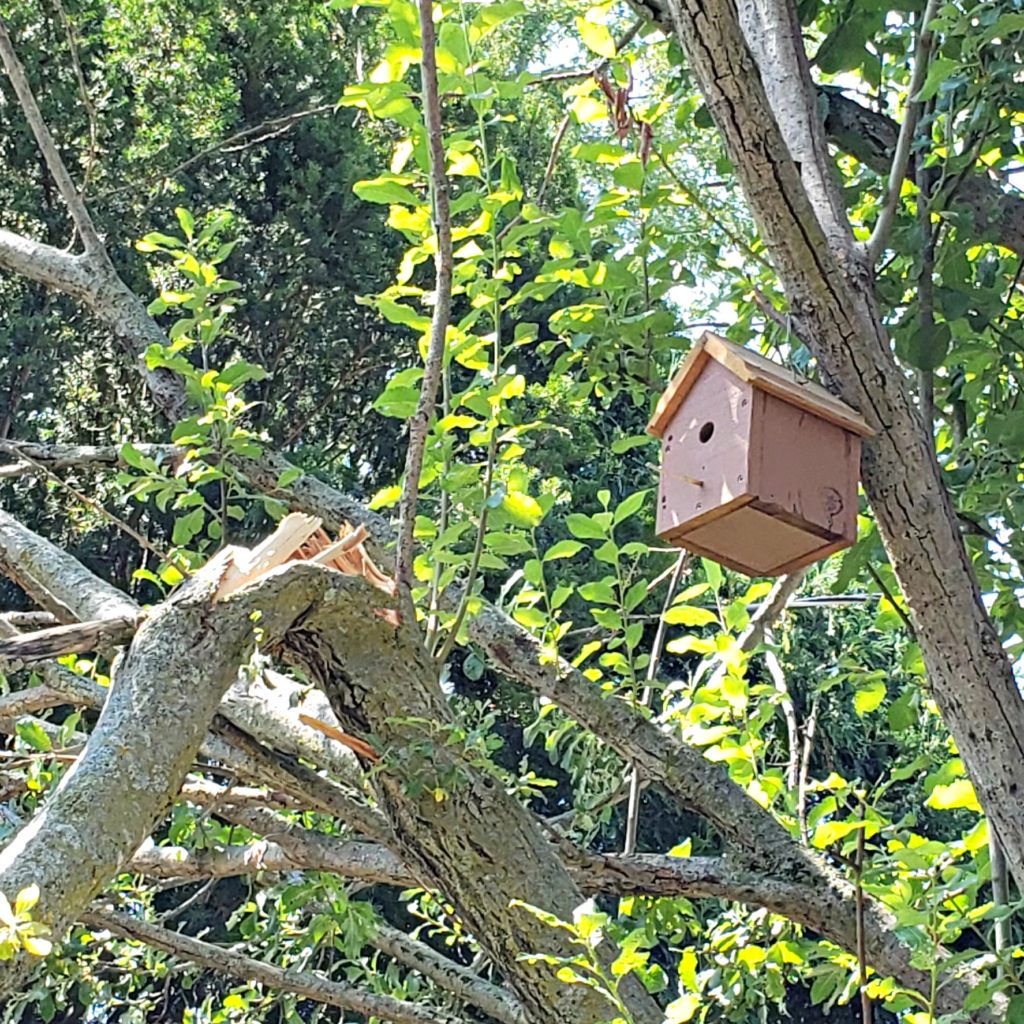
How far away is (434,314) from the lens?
53.1 inches

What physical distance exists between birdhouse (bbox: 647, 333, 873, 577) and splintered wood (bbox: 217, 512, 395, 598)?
34 cm

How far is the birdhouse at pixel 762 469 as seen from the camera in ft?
4.23

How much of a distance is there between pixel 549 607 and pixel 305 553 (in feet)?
1.45

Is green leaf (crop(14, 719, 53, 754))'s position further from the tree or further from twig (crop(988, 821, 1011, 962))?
twig (crop(988, 821, 1011, 962))

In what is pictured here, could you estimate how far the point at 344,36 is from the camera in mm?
6395

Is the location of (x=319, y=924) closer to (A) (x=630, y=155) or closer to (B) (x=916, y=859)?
(B) (x=916, y=859)

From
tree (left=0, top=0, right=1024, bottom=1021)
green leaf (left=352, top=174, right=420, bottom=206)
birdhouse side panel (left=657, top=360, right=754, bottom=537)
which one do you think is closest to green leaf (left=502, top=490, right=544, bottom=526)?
tree (left=0, top=0, right=1024, bottom=1021)

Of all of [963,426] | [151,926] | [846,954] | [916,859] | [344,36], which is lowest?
[151,926]

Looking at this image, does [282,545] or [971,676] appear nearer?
[971,676]

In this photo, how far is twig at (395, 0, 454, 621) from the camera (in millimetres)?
1139

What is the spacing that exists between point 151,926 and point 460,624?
112cm

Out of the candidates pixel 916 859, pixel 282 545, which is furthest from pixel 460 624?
pixel 916 859

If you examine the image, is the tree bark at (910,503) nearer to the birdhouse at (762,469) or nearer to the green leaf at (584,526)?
the birdhouse at (762,469)

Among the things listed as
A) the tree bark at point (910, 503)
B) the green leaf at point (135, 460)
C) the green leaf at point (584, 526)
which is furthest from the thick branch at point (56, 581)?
the tree bark at point (910, 503)
